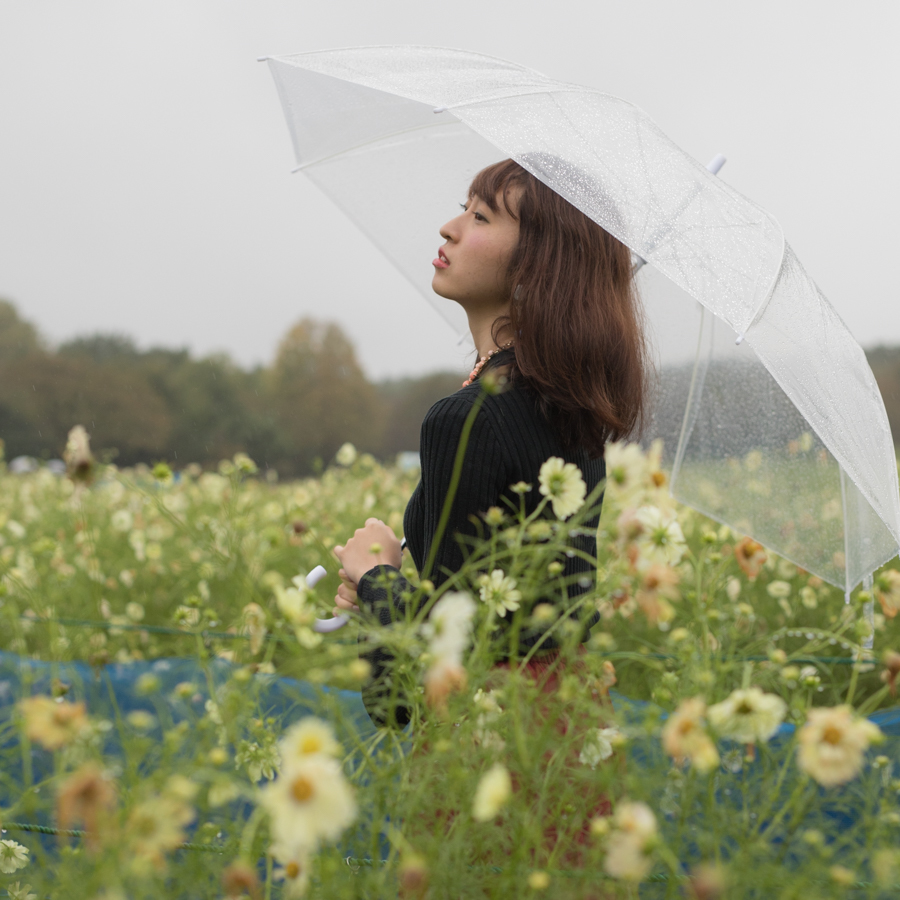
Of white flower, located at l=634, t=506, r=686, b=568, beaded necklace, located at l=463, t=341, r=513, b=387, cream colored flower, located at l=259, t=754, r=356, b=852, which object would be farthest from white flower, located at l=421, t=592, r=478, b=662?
beaded necklace, located at l=463, t=341, r=513, b=387

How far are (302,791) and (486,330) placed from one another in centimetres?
89

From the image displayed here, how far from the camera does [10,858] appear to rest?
83 centimetres

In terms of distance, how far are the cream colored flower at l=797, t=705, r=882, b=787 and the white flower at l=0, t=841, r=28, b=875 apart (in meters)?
0.72

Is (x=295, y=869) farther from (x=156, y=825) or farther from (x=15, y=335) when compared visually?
(x=15, y=335)

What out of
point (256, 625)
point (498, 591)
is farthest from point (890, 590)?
point (256, 625)

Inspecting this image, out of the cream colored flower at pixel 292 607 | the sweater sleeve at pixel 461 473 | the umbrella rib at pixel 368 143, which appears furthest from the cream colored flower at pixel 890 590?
the umbrella rib at pixel 368 143

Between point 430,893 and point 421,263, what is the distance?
1.40m

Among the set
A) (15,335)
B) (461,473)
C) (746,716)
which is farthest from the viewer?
(15,335)

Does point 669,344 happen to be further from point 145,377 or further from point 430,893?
point 145,377

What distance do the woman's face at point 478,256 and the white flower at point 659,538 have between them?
1.80 feet

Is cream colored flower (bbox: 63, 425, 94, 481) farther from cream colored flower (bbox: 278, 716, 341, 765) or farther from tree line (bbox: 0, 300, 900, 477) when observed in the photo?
tree line (bbox: 0, 300, 900, 477)

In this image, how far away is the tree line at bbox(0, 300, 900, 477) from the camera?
72.2 ft

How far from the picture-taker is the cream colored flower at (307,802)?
445 mm

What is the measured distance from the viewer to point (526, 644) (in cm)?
106
